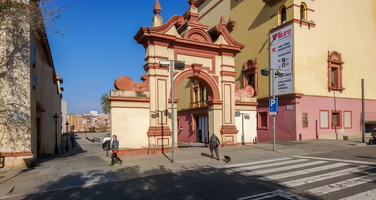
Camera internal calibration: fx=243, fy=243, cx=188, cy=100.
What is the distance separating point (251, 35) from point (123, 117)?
18.2 metres

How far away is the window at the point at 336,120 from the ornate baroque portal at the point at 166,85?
12263 millimetres

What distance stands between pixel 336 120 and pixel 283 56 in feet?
28.5

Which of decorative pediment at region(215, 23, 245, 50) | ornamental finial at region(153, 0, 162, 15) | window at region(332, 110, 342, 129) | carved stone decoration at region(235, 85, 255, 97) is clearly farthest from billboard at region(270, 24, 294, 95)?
ornamental finial at region(153, 0, 162, 15)

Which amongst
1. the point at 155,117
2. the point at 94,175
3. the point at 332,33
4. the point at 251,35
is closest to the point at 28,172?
the point at 94,175

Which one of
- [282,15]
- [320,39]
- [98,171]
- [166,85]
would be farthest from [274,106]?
[320,39]

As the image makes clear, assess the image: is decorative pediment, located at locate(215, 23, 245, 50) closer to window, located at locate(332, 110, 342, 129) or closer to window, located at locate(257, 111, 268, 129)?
window, located at locate(257, 111, 268, 129)

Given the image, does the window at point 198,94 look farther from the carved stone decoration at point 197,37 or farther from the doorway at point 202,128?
the carved stone decoration at point 197,37

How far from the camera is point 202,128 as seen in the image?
2606cm

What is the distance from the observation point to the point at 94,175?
10.1 m

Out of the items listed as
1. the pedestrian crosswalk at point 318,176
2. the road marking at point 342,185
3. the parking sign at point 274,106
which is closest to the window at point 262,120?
the parking sign at point 274,106

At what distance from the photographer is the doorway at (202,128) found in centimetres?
2489

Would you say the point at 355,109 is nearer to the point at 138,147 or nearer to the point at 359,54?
the point at 359,54

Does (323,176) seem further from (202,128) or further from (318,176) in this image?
(202,128)

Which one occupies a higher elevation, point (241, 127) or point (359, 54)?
point (359, 54)
